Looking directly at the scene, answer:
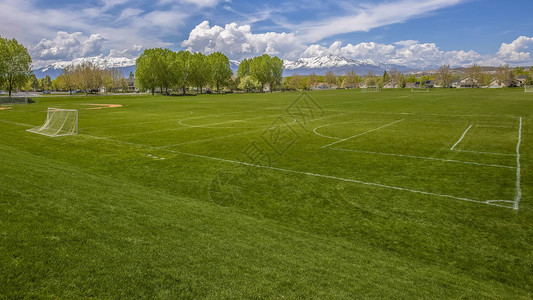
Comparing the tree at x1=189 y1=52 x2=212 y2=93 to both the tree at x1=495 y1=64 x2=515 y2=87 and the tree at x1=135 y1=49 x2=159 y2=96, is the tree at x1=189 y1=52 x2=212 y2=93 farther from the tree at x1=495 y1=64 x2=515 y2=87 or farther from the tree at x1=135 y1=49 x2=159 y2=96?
the tree at x1=495 y1=64 x2=515 y2=87

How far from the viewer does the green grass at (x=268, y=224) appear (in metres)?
4.72

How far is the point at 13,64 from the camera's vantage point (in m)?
68.2

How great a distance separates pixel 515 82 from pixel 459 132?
205992mm

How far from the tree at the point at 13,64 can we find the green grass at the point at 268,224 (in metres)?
66.8

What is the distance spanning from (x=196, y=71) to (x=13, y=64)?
5775 centimetres

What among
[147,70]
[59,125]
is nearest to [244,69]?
[147,70]

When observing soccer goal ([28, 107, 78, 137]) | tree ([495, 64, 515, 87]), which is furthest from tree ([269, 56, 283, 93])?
tree ([495, 64, 515, 87])

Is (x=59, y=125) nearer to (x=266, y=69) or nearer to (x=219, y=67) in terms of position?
(x=219, y=67)

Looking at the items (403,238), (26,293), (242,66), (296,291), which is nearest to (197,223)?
(296,291)

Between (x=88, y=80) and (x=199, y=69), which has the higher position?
(x=199, y=69)

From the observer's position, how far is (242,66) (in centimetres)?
15788

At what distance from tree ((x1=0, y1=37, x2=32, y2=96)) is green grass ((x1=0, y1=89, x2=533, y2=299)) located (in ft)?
219

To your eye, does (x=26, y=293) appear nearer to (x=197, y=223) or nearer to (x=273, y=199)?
(x=197, y=223)

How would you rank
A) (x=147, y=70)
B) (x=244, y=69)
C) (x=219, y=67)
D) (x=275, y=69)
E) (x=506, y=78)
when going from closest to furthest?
(x=147, y=70)
(x=219, y=67)
(x=275, y=69)
(x=244, y=69)
(x=506, y=78)
